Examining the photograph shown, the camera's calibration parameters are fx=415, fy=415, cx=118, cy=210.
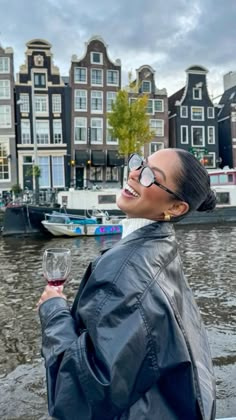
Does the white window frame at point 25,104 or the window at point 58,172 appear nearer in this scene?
the white window frame at point 25,104

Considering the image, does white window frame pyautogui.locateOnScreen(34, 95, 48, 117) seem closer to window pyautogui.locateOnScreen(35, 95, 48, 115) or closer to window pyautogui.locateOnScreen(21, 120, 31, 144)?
window pyautogui.locateOnScreen(35, 95, 48, 115)

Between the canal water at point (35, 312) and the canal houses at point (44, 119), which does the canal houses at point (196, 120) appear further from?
the canal water at point (35, 312)

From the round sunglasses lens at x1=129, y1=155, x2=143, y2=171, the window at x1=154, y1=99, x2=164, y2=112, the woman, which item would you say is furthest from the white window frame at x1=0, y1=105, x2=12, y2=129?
the woman

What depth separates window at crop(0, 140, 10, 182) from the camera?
28.3 metres

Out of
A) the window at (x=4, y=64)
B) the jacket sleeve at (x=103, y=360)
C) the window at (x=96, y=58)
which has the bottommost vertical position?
the jacket sleeve at (x=103, y=360)

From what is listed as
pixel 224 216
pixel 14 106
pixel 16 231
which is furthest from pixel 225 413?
pixel 14 106

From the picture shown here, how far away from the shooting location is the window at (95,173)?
29606 mm

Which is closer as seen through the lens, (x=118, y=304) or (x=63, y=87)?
(x=118, y=304)

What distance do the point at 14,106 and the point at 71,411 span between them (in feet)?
96.7

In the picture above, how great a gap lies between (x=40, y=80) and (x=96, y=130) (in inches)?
203

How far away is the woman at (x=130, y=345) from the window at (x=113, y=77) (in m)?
30.3

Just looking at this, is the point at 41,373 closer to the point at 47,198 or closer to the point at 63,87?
the point at 47,198

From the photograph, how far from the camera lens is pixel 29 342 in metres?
5.22

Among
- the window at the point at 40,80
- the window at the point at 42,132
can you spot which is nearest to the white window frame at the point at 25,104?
the window at the point at 40,80
